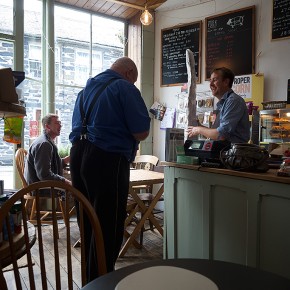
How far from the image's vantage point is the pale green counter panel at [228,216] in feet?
5.47

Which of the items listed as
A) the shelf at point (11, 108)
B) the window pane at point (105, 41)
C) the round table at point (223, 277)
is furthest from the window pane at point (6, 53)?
the round table at point (223, 277)

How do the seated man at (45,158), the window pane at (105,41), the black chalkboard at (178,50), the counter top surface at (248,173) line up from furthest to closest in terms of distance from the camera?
the window pane at (105,41)
the black chalkboard at (178,50)
the seated man at (45,158)
the counter top surface at (248,173)

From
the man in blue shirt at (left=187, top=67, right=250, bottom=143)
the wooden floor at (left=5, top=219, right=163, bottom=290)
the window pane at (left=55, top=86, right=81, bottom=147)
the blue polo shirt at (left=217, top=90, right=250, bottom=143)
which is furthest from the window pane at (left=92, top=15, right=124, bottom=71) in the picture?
the blue polo shirt at (left=217, top=90, right=250, bottom=143)

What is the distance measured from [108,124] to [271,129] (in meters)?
2.35

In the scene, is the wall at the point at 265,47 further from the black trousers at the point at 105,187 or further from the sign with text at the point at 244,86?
the black trousers at the point at 105,187

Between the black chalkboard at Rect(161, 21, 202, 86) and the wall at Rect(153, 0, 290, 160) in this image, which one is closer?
the wall at Rect(153, 0, 290, 160)

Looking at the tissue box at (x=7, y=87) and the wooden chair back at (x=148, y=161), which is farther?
the wooden chair back at (x=148, y=161)

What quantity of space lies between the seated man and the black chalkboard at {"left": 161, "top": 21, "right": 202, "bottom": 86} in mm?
2152

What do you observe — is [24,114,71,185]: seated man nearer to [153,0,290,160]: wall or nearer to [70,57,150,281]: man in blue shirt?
[70,57,150,281]: man in blue shirt

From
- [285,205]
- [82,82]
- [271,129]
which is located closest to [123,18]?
[82,82]

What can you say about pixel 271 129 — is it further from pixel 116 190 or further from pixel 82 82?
pixel 82 82

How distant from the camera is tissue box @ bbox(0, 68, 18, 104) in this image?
127 centimetres

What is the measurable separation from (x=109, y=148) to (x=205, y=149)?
25.4 inches

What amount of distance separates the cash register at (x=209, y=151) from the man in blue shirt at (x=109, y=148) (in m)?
0.40
